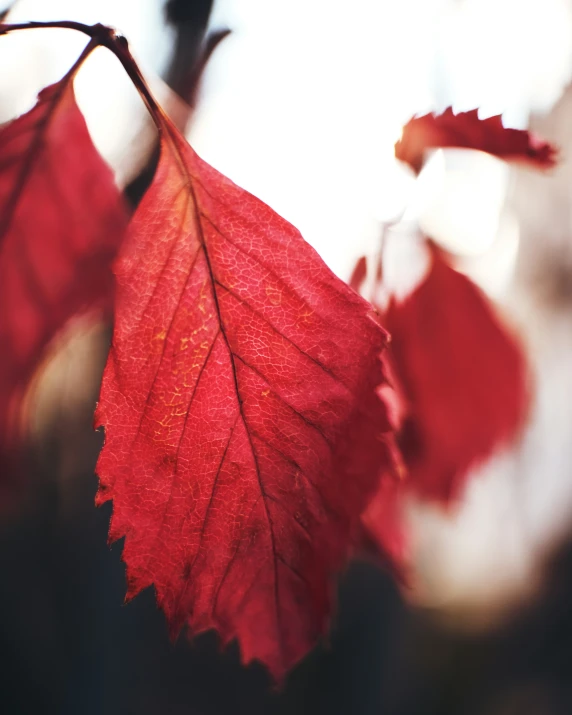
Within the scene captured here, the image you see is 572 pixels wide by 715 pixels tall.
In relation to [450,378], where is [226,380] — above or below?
below

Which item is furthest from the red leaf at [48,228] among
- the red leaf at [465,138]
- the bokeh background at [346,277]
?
the red leaf at [465,138]

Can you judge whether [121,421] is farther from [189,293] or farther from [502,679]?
[502,679]

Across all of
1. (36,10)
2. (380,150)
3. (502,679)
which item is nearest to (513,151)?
(380,150)

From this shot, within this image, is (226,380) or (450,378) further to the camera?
(450,378)

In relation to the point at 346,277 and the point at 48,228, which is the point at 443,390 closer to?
the point at 346,277

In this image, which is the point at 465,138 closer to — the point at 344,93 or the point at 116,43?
the point at 344,93

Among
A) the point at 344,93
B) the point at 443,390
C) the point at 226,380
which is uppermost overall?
the point at 344,93

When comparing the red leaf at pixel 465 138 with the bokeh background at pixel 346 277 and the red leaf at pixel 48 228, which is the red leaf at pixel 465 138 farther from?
the red leaf at pixel 48 228

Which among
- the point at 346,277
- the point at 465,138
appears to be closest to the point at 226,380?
the point at 346,277
